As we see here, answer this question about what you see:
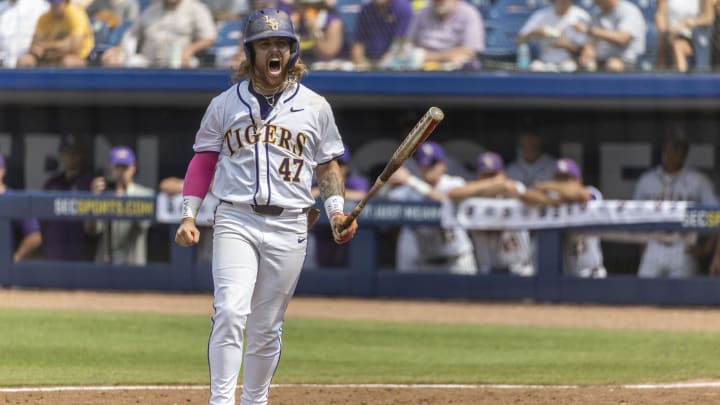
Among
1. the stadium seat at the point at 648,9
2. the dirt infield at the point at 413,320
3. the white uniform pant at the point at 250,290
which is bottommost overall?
the dirt infield at the point at 413,320

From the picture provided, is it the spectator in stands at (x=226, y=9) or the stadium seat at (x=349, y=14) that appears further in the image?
the spectator in stands at (x=226, y=9)

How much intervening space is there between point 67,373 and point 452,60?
7.01 metres

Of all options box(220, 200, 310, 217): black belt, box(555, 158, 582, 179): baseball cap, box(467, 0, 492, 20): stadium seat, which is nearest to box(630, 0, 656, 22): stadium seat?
box(467, 0, 492, 20): stadium seat

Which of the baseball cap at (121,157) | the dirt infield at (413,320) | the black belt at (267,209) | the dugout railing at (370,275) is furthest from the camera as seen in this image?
the baseball cap at (121,157)

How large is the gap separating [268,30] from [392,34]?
8827 millimetres

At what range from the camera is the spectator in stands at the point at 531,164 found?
13000 mm

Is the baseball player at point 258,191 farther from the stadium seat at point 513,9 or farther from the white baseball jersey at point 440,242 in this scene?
the stadium seat at point 513,9

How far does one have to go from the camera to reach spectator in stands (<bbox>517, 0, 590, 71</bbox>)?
43.0 feet

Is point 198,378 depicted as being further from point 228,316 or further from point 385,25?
point 385,25

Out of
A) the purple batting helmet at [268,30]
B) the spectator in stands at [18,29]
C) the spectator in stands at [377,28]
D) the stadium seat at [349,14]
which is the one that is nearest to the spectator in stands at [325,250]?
the spectator in stands at [377,28]

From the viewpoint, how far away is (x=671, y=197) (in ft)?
39.3

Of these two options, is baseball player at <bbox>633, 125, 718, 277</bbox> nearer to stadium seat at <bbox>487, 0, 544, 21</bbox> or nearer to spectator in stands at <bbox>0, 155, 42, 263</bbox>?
stadium seat at <bbox>487, 0, 544, 21</bbox>

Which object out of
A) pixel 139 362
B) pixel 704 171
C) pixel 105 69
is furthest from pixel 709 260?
pixel 105 69

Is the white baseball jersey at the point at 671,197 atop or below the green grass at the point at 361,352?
atop
